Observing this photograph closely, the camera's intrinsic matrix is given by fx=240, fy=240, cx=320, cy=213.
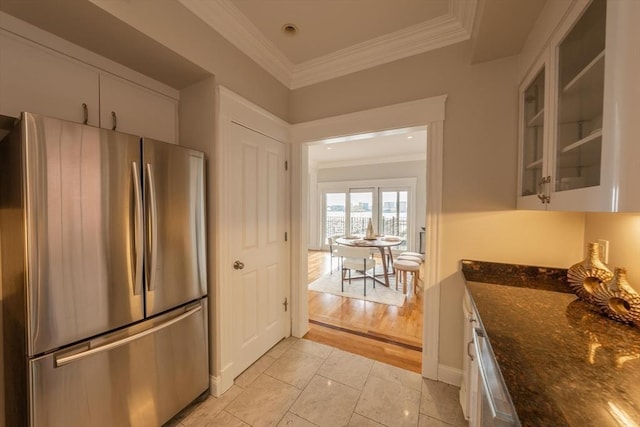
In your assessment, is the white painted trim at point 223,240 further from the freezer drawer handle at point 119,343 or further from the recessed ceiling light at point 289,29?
the recessed ceiling light at point 289,29

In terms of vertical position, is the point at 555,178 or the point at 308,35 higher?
the point at 308,35

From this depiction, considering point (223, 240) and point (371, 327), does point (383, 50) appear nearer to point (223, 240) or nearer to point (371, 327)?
point (223, 240)

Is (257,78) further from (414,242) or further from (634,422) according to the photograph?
(414,242)

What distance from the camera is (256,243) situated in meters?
2.05

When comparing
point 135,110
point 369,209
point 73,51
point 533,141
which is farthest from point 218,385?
point 369,209

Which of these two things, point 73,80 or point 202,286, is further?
point 202,286

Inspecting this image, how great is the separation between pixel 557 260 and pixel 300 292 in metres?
2.05

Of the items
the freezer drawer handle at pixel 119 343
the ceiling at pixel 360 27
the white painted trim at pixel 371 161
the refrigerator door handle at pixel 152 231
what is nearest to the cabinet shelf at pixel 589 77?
the ceiling at pixel 360 27

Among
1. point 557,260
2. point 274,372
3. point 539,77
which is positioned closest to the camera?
point 539,77

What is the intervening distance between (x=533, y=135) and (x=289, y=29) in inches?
70.9

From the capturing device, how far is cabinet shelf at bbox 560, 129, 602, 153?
812 millimetres

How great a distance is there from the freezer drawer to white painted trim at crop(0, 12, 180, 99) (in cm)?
151

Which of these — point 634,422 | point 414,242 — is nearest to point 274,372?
point 634,422

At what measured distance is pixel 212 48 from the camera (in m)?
1.63
